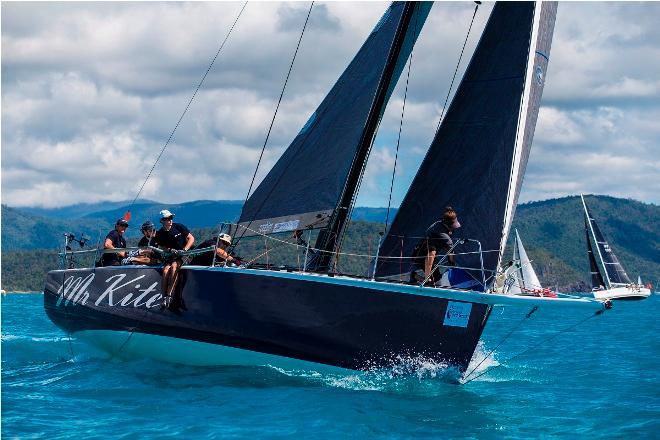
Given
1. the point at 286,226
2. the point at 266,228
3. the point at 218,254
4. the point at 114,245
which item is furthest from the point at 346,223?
the point at 114,245

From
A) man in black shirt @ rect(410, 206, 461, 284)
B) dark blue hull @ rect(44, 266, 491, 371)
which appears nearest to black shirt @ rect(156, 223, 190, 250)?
dark blue hull @ rect(44, 266, 491, 371)

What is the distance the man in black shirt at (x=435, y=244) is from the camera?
44.3 feet

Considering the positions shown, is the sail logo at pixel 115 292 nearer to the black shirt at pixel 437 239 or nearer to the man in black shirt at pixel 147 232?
the man in black shirt at pixel 147 232

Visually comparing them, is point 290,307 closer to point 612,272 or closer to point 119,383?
point 119,383

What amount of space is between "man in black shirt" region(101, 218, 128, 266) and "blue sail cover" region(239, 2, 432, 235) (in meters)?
2.95

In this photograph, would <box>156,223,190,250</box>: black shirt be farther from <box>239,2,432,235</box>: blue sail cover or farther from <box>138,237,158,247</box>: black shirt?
<box>239,2,432,235</box>: blue sail cover

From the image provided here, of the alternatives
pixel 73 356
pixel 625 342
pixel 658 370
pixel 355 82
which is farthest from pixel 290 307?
pixel 625 342

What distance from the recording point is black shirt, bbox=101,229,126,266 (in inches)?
680

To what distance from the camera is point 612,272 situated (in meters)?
33.0

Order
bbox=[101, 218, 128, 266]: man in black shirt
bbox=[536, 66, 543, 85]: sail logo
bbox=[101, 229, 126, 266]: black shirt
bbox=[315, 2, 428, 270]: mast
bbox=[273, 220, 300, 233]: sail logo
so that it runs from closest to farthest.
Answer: bbox=[536, 66, 543, 85]: sail logo, bbox=[273, 220, 300, 233]: sail logo, bbox=[315, 2, 428, 270]: mast, bbox=[101, 218, 128, 266]: man in black shirt, bbox=[101, 229, 126, 266]: black shirt

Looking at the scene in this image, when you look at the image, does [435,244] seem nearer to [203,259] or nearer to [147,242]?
[203,259]

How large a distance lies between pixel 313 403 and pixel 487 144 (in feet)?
15.6

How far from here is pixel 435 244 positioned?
541 inches

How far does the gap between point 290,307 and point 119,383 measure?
3066 mm
